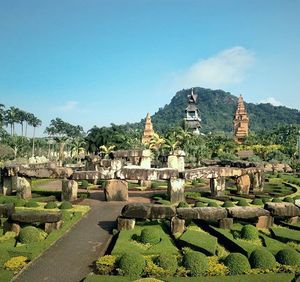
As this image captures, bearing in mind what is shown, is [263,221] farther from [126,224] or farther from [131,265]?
[131,265]

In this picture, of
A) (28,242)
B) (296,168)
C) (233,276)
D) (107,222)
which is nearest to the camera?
(233,276)

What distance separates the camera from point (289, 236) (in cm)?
2394

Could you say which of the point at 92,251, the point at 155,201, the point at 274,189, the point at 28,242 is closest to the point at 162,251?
the point at 92,251

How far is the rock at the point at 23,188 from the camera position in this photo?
39578mm

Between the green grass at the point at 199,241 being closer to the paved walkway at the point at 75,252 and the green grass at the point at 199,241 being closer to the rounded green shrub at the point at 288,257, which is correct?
the rounded green shrub at the point at 288,257

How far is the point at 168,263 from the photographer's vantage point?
61.8 ft

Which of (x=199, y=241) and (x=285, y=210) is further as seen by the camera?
(x=285, y=210)

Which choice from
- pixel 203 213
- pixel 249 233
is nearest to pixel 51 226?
pixel 203 213

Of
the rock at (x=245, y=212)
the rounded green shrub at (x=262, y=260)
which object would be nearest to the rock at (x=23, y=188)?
the rock at (x=245, y=212)

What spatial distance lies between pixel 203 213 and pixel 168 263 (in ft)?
23.5

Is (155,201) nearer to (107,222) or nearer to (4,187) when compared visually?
(107,222)

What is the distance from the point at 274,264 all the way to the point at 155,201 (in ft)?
64.7

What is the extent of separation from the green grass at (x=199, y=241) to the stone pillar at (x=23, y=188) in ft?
69.7

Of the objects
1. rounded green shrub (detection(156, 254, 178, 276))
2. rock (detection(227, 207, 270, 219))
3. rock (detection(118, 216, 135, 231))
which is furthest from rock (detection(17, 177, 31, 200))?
rounded green shrub (detection(156, 254, 178, 276))
